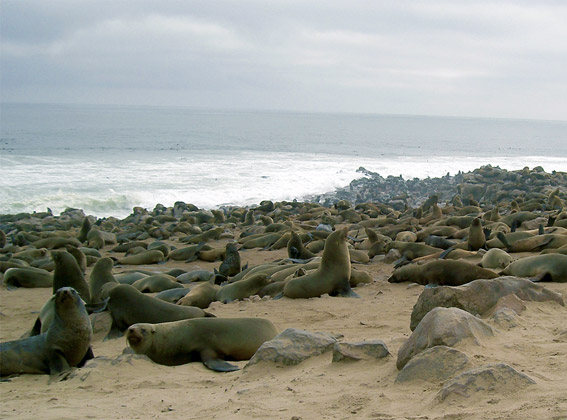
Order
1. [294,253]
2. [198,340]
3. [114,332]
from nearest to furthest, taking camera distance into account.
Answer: [198,340], [114,332], [294,253]

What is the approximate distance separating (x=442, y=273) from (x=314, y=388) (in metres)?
3.74

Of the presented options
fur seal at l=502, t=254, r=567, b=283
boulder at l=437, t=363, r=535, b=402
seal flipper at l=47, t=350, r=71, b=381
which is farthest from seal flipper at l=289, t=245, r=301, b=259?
boulder at l=437, t=363, r=535, b=402

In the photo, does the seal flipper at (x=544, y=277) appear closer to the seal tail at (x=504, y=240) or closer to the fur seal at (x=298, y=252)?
the seal tail at (x=504, y=240)

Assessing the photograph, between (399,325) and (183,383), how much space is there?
82.0 inches

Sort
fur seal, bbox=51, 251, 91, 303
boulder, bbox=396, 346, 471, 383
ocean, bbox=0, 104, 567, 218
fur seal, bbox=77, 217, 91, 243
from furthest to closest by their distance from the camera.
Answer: ocean, bbox=0, 104, 567, 218 → fur seal, bbox=77, 217, 91, 243 → fur seal, bbox=51, 251, 91, 303 → boulder, bbox=396, 346, 471, 383

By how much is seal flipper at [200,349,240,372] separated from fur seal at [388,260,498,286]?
3.01 m

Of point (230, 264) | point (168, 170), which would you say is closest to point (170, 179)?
point (168, 170)

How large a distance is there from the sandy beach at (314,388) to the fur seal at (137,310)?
0.89ft

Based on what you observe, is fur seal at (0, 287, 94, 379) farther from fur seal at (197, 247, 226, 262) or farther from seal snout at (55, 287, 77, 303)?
fur seal at (197, 247, 226, 262)

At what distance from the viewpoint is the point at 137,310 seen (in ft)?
18.4

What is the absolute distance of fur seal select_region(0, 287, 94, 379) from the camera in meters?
4.57

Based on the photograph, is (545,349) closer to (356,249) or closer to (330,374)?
(330,374)

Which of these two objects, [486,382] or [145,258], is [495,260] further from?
[145,258]

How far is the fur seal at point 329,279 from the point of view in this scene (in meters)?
6.87
